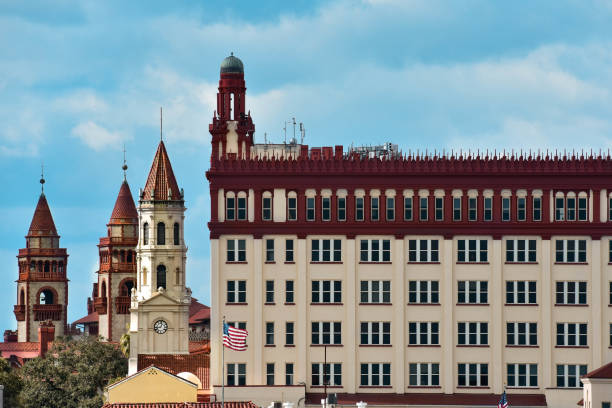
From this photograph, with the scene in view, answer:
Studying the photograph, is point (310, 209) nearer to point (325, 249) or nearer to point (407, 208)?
point (325, 249)

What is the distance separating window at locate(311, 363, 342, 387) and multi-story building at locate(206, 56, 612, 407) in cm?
13

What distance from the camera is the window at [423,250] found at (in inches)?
7407

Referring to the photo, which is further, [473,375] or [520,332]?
[473,375]

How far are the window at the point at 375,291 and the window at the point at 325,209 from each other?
6.62 metres

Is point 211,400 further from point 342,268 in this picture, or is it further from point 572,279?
point 572,279

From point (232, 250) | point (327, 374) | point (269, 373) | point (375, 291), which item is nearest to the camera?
point (269, 373)

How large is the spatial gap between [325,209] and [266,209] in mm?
5250

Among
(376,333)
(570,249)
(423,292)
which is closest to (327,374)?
(376,333)

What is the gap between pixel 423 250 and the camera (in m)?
188

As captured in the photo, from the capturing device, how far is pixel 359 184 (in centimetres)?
18825

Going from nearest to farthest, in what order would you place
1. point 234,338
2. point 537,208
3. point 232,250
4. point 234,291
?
1. point 234,338
2. point 234,291
3. point 232,250
4. point 537,208

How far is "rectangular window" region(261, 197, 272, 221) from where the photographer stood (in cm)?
18812

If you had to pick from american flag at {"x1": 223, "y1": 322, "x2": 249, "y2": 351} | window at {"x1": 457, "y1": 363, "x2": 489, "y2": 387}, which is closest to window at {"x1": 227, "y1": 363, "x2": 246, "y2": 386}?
american flag at {"x1": 223, "y1": 322, "x2": 249, "y2": 351}

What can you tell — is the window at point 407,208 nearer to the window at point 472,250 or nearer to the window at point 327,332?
the window at point 472,250
